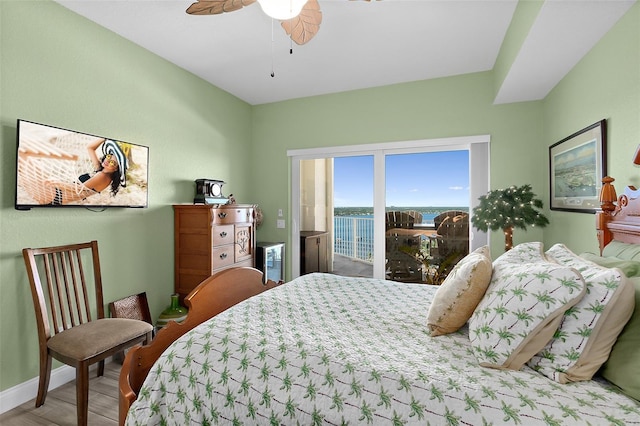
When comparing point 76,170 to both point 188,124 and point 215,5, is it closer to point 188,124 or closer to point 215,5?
point 188,124

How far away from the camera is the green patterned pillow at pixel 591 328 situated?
989 millimetres

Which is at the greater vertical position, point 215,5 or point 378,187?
point 215,5

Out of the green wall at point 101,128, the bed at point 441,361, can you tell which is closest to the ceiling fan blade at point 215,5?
the green wall at point 101,128

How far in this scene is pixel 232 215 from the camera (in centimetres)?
324

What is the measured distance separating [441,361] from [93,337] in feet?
6.64

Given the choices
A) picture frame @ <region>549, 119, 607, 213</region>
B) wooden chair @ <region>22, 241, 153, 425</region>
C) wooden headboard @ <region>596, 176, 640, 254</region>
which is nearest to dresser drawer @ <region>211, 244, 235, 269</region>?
wooden chair @ <region>22, 241, 153, 425</region>

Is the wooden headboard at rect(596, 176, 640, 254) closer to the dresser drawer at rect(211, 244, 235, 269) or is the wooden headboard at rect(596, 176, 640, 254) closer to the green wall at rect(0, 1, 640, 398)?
the green wall at rect(0, 1, 640, 398)

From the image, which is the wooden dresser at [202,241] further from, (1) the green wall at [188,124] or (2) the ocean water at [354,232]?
(2) the ocean water at [354,232]

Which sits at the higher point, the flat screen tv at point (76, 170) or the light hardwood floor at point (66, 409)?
the flat screen tv at point (76, 170)

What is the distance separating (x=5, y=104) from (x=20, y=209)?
668 millimetres

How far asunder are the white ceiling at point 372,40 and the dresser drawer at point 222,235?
1669 millimetres

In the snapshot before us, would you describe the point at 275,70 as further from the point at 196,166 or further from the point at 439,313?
the point at 439,313

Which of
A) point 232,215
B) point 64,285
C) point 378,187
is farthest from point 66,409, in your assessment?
point 378,187

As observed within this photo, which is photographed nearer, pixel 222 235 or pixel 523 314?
pixel 523 314
